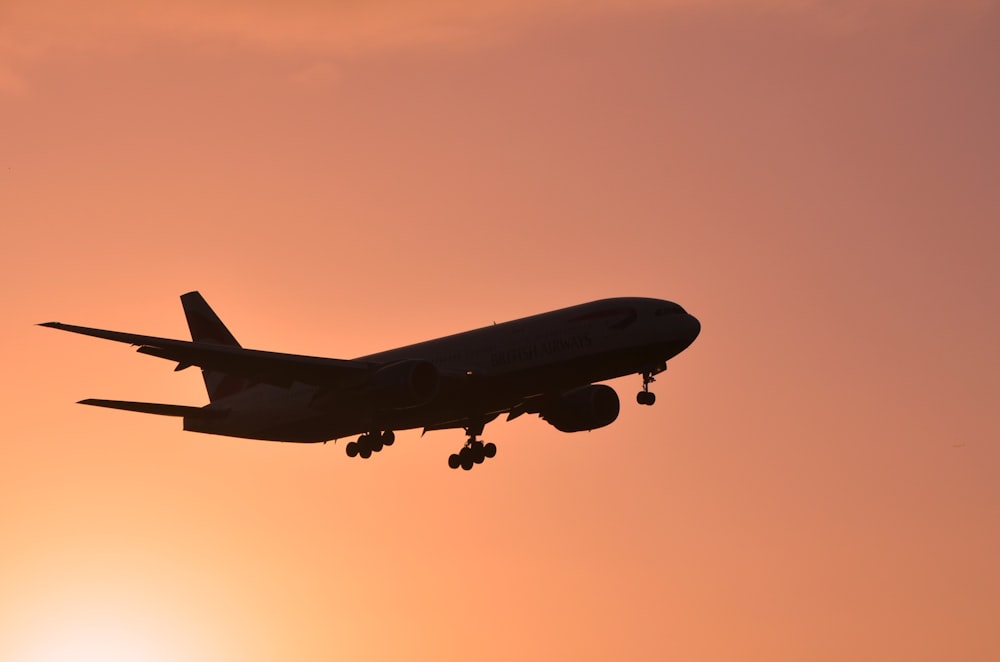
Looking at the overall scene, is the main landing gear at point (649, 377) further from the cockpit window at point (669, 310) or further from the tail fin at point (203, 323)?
the tail fin at point (203, 323)

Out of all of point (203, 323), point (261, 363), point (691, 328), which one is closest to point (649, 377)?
point (691, 328)

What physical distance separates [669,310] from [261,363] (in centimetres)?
1649

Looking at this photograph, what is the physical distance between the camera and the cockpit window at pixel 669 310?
6031cm

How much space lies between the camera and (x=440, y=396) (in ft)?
198

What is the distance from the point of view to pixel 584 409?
225 feet

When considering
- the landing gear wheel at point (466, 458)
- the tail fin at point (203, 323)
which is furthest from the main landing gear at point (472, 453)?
the tail fin at point (203, 323)

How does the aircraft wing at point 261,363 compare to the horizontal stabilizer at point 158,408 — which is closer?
the aircraft wing at point 261,363

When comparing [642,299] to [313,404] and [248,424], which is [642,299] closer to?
[313,404]

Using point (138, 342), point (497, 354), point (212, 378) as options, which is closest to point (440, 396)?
point (497, 354)

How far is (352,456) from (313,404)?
9.78ft

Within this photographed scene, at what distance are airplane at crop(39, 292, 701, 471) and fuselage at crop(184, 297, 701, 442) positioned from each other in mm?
40

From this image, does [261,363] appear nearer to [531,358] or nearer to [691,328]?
[531,358]

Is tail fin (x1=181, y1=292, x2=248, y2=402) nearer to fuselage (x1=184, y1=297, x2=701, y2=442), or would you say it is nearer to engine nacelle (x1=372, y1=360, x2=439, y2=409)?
fuselage (x1=184, y1=297, x2=701, y2=442)

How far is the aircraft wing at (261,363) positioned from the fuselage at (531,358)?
103 cm
